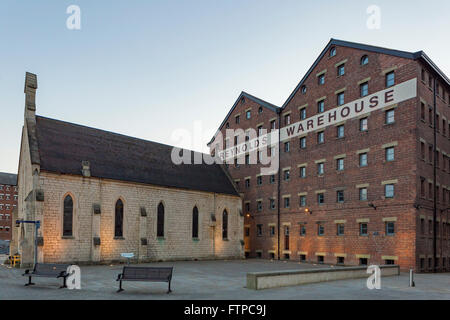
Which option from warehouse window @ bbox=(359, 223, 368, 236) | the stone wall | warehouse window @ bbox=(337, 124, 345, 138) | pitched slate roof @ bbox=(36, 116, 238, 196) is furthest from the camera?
warehouse window @ bbox=(337, 124, 345, 138)

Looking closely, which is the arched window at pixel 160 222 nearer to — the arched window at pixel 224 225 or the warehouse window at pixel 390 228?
the arched window at pixel 224 225

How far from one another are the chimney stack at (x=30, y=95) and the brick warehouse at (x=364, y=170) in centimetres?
2257

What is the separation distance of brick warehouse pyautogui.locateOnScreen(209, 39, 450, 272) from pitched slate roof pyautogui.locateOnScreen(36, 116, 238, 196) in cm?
813

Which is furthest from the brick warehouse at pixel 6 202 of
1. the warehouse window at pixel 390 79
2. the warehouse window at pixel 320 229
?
the warehouse window at pixel 390 79

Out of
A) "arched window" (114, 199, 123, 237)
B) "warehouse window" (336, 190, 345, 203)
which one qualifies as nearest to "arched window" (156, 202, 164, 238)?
"arched window" (114, 199, 123, 237)

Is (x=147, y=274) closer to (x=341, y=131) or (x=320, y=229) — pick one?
(x=320, y=229)

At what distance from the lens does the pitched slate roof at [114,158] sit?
3138 cm

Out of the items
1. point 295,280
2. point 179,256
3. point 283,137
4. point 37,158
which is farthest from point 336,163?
point 37,158

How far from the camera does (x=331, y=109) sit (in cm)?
3569

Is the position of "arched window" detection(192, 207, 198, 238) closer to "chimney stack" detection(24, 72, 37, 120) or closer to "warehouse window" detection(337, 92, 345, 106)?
"chimney stack" detection(24, 72, 37, 120)

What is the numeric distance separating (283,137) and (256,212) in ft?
28.7

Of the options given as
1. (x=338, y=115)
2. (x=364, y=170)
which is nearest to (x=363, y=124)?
(x=338, y=115)

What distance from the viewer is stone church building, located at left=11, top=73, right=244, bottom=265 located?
29188 millimetres

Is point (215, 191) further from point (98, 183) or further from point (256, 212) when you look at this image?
point (98, 183)
